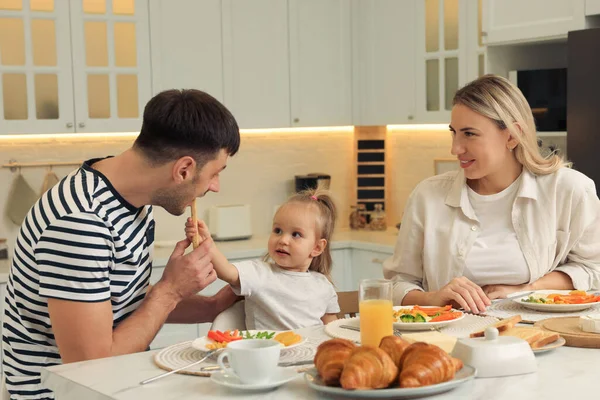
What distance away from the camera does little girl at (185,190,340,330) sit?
2.71m

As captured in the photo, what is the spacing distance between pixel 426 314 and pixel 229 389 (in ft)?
2.36

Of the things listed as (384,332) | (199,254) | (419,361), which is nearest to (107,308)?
(199,254)

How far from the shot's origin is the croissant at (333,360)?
170 centimetres

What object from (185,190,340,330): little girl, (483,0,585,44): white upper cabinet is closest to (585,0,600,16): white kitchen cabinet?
(483,0,585,44): white upper cabinet

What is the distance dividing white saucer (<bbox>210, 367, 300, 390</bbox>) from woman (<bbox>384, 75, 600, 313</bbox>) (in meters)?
1.07

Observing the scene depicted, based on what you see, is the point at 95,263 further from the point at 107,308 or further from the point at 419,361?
the point at 419,361

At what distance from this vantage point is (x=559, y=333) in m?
2.13

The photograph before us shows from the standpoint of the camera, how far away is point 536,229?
2.90 meters

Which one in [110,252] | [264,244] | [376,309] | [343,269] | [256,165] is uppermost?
[256,165]

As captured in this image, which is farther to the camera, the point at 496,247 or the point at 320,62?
the point at 320,62

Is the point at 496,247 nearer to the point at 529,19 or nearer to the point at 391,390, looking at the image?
the point at 391,390

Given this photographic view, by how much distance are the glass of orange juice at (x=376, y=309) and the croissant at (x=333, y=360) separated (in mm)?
253

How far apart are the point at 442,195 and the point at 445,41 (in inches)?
89.1

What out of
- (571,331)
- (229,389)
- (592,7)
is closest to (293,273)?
(571,331)
